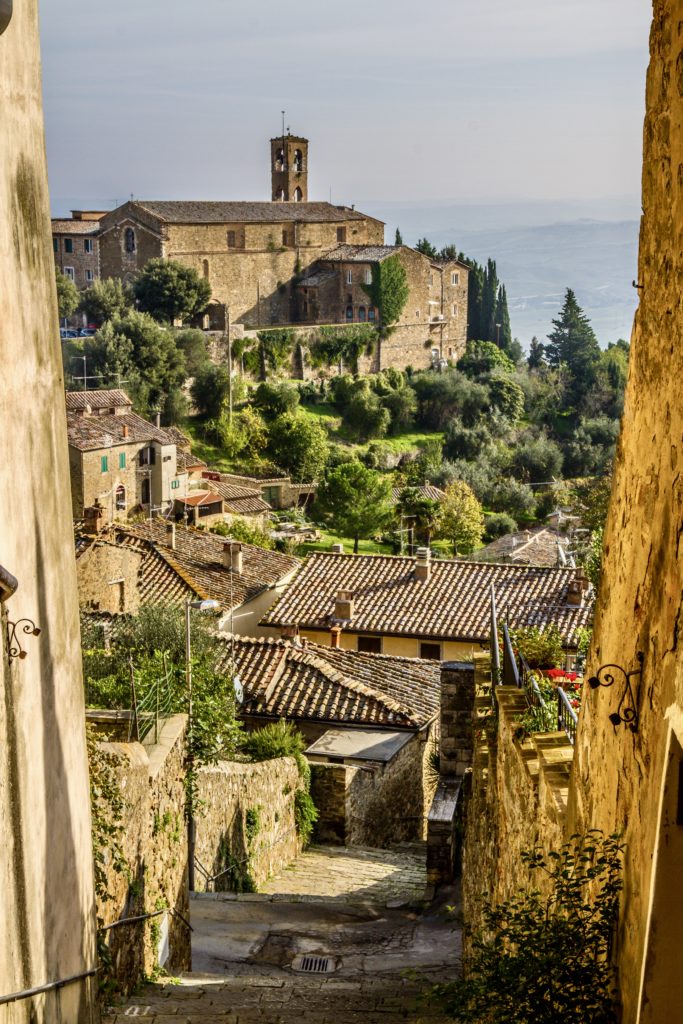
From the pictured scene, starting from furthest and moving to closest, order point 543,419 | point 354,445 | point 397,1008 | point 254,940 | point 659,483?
point 543,419, point 354,445, point 254,940, point 397,1008, point 659,483

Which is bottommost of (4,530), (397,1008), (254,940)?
(254,940)

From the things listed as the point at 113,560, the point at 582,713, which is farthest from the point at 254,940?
the point at 113,560

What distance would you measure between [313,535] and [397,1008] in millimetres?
40384

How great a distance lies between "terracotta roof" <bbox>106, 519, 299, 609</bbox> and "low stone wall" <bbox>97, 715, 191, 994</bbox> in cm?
1736

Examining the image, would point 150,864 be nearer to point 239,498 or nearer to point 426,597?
point 426,597

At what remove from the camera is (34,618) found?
5.42 metres

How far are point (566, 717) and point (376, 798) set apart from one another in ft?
33.8

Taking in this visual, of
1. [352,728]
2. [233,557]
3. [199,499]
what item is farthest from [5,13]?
[199,499]

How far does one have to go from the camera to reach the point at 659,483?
140 inches

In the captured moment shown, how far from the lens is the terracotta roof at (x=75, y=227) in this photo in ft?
233

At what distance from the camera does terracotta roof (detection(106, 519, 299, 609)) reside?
28.1 m

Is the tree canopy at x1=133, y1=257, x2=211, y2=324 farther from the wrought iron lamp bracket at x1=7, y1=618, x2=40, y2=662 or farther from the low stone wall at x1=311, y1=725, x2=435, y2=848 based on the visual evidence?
the wrought iron lamp bracket at x1=7, y1=618, x2=40, y2=662

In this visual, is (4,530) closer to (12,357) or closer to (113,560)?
(12,357)

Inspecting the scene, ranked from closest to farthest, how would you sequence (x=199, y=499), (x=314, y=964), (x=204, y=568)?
(x=314, y=964)
(x=204, y=568)
(x=199, y=499)
